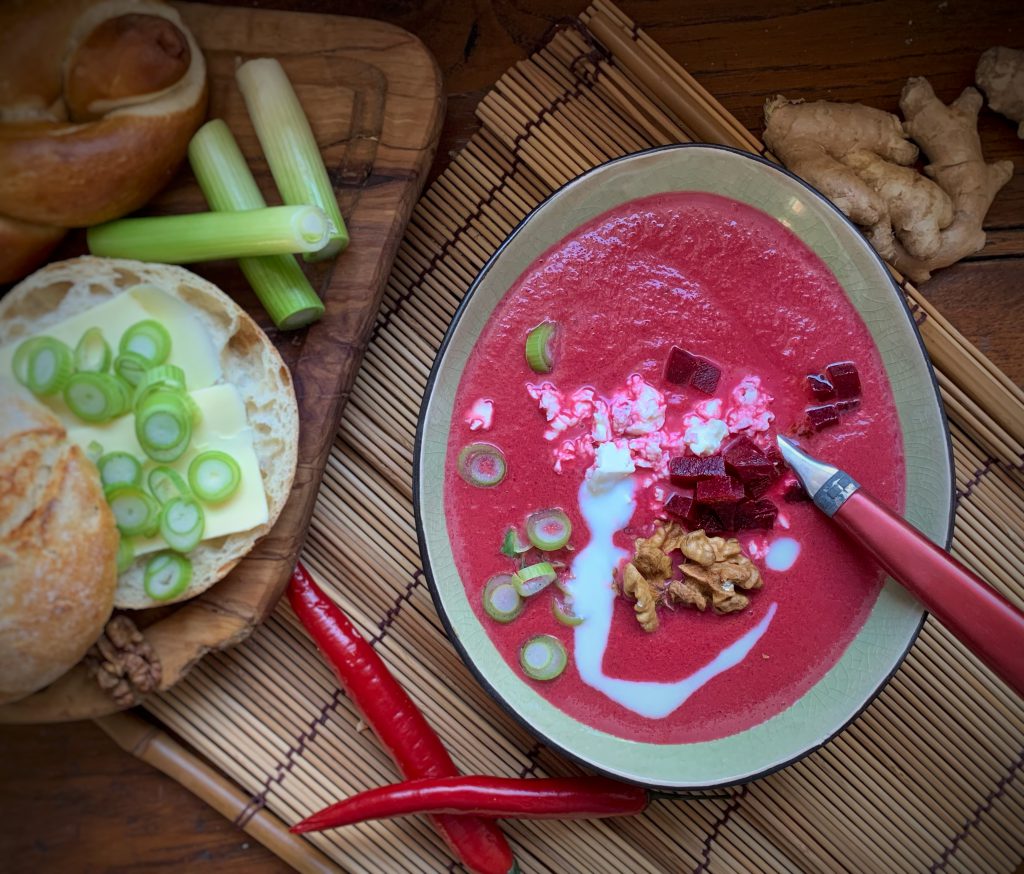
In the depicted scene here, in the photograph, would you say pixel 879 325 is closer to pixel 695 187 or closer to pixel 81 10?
pixel 695 187

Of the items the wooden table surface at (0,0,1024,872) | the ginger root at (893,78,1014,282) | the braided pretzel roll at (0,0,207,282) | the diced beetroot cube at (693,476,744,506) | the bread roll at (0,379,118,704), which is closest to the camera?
the bread roll at (0,379,118,704)

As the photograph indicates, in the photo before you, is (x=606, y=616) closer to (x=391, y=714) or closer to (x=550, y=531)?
(x=550, y=531)

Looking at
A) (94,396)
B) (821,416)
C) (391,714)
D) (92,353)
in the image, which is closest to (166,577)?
(94,396)

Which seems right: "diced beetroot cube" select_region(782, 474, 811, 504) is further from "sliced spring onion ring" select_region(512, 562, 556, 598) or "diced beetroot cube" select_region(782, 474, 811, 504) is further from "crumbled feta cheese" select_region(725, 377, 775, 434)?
"sliced spring onion ring" select_region(512, 562, 556, 598)

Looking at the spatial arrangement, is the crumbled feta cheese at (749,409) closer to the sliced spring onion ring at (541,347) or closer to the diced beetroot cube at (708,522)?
the diced beetroot cube at (708,522)

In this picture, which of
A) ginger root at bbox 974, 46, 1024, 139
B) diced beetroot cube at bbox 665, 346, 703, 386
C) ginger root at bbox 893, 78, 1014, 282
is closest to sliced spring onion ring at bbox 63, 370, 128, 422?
diced beetroot cube at bbox 665, 346, 703, 386

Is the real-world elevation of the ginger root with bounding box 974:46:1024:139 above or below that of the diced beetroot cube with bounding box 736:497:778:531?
above
